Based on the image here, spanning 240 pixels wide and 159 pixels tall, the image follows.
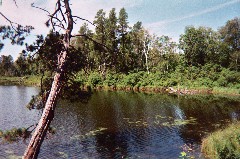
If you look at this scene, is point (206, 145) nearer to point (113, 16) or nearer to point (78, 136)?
point (78, 136)

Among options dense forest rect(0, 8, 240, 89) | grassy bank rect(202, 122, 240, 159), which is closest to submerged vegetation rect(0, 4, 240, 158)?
dense forest rect(0, 8, 240, 89)

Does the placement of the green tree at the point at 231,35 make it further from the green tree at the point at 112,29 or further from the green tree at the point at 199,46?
the green tree at the point at 112,29

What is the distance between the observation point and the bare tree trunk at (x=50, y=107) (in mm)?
9914

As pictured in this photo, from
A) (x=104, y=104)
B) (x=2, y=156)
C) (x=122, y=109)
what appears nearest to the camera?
(x=2, y=156)

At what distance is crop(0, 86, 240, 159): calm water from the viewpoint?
21953 millimetres

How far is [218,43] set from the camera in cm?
8488

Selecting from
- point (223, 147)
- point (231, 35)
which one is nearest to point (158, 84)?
point (231, 35)

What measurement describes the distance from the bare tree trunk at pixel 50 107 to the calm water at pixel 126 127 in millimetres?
11199

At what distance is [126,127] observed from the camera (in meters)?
30.7

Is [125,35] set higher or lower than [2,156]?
higher

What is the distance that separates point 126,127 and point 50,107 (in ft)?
69.4

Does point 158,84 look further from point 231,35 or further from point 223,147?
point 223,147

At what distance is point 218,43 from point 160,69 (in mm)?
21301

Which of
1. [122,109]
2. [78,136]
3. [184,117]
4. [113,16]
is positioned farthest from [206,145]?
[113,16]
